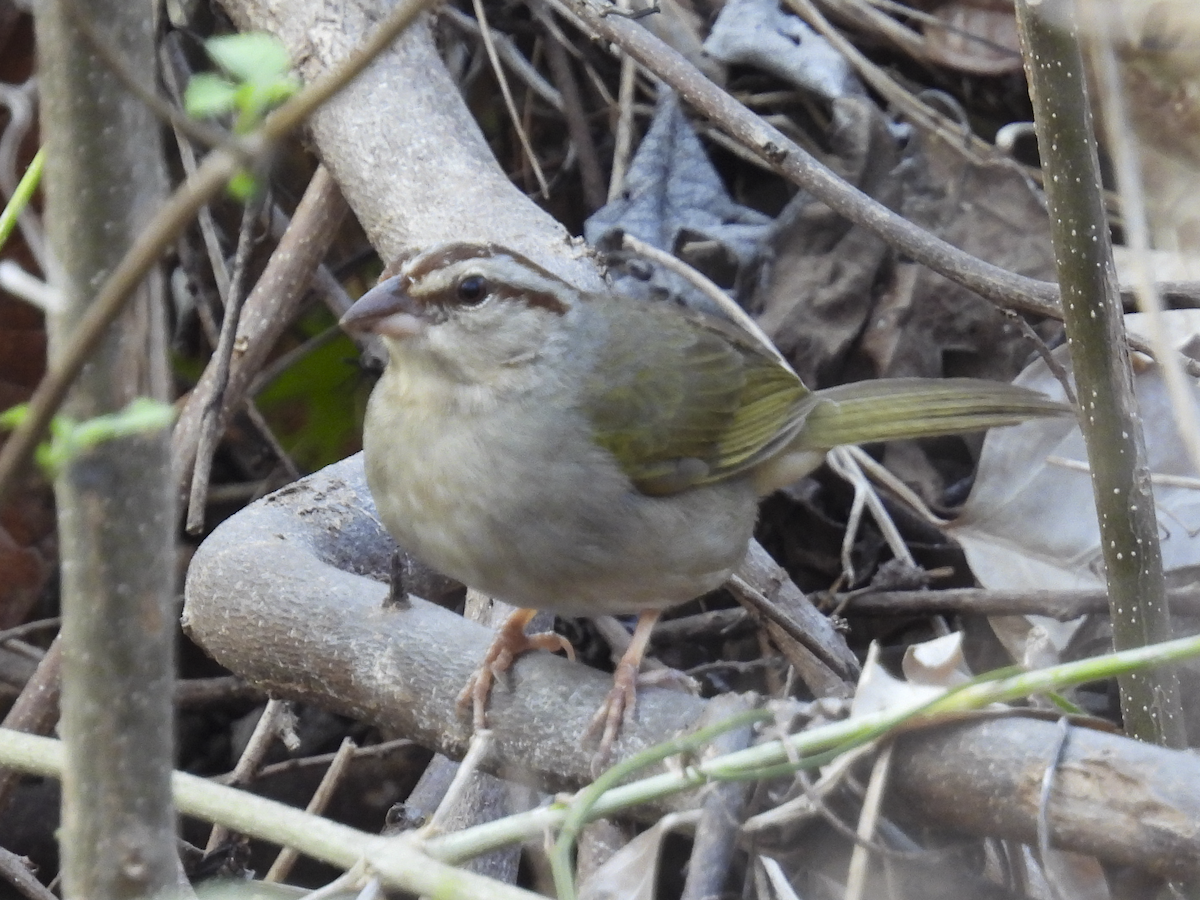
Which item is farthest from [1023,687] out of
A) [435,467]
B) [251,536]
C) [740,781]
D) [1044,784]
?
[251,536]

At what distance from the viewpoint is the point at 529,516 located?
2893mm

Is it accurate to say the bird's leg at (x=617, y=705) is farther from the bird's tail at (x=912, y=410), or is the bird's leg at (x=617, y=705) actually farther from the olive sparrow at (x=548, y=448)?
the bird's tail at (x=912, y=410)

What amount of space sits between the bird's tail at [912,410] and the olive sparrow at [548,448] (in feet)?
0.34

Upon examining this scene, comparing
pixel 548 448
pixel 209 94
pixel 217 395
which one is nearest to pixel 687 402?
pixel 548 448

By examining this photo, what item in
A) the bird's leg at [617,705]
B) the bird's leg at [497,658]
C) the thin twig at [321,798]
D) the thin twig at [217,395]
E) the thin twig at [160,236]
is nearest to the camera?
the thin twig at [160,236]

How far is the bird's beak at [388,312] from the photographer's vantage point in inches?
115

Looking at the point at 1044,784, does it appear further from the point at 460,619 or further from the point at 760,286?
the point at 760,286

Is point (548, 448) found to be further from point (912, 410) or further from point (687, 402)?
point (912, 410)

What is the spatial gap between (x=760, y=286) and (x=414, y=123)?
1.19 m

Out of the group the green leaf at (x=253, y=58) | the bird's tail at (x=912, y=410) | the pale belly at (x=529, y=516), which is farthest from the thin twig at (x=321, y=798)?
the green leaf at (x=253, y=58)

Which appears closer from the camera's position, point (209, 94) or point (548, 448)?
point (209, 94)

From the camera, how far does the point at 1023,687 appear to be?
1.83m

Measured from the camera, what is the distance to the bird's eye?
119 inches

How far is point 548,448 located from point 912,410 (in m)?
1.18
